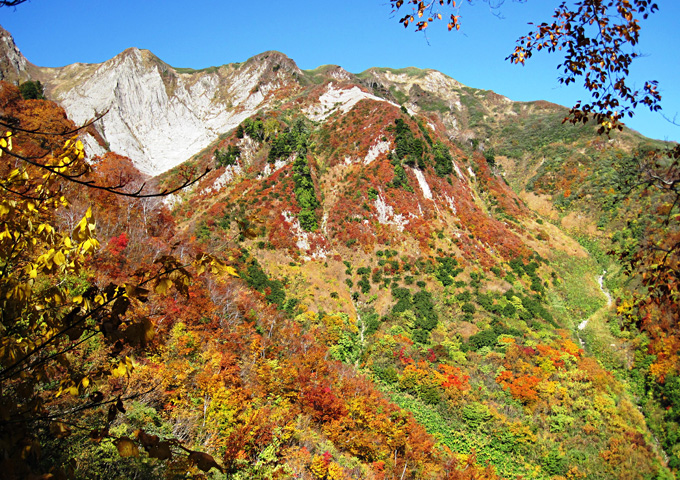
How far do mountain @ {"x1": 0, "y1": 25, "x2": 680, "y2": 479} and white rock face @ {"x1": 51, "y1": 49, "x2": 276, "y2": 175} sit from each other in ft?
1.89

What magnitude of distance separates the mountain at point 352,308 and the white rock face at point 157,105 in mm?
575

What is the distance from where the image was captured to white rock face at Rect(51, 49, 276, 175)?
54.8 metres

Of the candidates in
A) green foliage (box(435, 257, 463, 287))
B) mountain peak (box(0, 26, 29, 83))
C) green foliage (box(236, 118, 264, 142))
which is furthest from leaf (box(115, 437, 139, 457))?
mountain peak (box(0, 26, 29, 83))

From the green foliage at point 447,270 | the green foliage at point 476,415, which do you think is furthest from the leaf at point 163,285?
the green foliage at point 447,270

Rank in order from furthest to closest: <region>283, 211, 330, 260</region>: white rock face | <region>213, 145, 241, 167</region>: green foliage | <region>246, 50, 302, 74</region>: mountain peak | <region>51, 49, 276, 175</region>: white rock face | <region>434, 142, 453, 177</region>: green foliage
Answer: <region>246, 50, 302, 74</region>: mountain peak → <region>51, 49, 276, 175</region>: white rock face → <region>434, 142, 453, 177</region>: green foliage → <region>213, 145, 241, 167</region>: green foliage → <region>283, 211, 330, 260</region>: white rock face

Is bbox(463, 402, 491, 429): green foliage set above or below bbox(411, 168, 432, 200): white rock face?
below

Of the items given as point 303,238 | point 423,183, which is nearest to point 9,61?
point 303,238

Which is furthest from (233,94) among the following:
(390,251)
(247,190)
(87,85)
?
(390,251)

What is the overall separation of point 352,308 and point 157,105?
6045 cm

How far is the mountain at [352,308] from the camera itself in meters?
8.16

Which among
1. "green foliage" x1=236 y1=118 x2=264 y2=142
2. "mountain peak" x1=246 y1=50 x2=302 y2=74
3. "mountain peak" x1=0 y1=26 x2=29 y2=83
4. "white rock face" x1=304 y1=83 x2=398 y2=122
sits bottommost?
"green foliage" x1=236 y1=118 x2=264 y2=142

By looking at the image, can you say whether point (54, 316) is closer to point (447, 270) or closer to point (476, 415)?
point (476, 415)

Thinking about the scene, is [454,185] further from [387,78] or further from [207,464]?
[387,78]

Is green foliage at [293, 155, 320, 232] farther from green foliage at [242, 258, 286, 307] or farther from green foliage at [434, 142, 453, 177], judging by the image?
green foliage at [434, 142, 453, 177]
